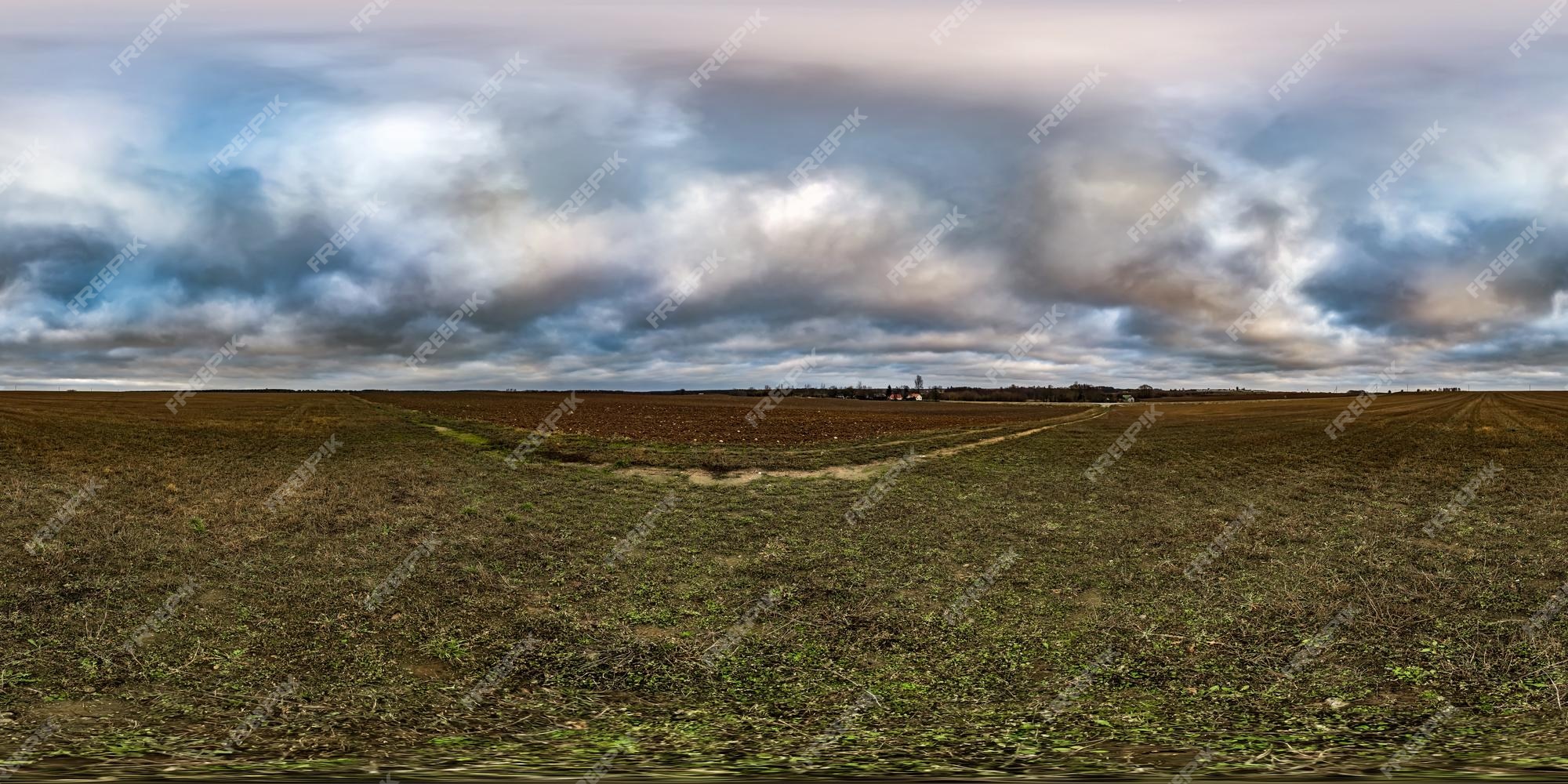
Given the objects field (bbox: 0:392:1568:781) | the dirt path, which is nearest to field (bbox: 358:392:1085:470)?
the dirt path

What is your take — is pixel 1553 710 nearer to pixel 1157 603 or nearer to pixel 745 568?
pixel 1157 603

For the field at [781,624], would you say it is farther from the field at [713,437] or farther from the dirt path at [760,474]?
the field at [713,437]

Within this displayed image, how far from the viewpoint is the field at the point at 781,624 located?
968cm

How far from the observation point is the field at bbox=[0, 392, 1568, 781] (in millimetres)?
9680

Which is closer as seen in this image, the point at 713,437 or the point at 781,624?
the point at 781,624

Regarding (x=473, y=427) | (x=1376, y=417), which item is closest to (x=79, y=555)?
(x=473, y=427)

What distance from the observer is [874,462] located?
37.1 metres

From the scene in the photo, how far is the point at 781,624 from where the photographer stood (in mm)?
15070

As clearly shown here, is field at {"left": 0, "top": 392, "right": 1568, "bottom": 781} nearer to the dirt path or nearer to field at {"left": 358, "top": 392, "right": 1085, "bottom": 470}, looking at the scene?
the dirt path

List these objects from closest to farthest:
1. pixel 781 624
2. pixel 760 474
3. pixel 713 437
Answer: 1. pixel 781 624
2. pixel 760 474
3. pixel 713 437

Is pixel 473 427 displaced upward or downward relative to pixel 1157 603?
upward

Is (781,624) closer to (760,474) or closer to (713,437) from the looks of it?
(760,474)

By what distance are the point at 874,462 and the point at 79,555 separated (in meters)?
27.0

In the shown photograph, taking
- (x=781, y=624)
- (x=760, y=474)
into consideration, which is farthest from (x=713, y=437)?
(x=781, y=624)
